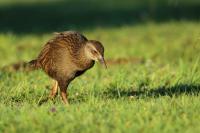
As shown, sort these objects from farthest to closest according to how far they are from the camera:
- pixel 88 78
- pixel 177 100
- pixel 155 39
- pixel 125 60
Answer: pixel 155 39
pixel 125 60
pixel 88 78
pixel 177 100

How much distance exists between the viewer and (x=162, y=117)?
24.9 feet

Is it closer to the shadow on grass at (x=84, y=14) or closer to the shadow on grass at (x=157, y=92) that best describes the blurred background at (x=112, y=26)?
the shadow on grass at (x=84, y=14)

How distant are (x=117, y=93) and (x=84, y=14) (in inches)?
547

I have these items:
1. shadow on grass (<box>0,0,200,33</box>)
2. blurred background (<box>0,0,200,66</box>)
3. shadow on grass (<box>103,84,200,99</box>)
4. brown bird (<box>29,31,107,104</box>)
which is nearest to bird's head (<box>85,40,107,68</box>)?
brown bird (<box>29,31,107,104</box>)

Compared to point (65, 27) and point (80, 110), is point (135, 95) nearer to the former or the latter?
point (80, 110)

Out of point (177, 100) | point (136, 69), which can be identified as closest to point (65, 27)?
point (136, 69)

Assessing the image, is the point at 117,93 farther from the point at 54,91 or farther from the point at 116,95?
the point at 54,91

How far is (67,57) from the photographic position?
29.2ft

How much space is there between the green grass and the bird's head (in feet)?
1.51

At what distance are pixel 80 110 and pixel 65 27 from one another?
1193 centimetres

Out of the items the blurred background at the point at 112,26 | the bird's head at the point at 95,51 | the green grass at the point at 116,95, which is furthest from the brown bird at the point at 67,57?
the blurred background at the point at 112,26

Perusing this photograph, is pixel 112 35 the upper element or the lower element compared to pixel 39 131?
lower

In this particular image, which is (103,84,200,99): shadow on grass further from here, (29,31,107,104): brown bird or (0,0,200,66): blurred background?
(0,0,200,66): blurred background

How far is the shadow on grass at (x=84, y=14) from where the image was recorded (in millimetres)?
20375
